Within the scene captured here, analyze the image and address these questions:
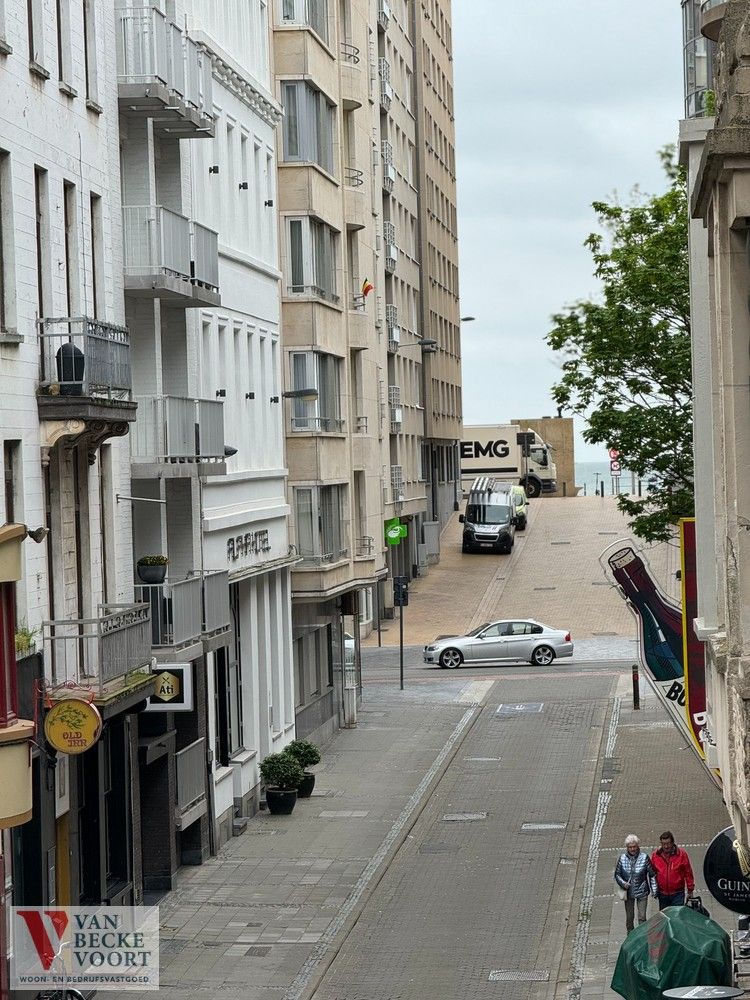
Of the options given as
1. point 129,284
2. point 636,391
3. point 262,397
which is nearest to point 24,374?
point 129,284

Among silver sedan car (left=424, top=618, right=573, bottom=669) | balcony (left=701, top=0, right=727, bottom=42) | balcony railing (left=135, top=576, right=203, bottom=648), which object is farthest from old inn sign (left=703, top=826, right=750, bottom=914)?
silver sedan car (left=424, top=618, right=573, bottom=669)

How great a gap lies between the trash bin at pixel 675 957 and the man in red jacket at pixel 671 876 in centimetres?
555

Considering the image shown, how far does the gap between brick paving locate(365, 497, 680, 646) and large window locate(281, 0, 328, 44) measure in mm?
25429

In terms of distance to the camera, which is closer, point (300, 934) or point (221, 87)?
point (300, 934)

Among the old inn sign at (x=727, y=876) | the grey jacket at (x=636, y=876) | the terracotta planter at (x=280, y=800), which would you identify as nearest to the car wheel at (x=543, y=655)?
the terracotta planter at (x=280, y=800)

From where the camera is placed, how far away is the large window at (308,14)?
36875 millimetres

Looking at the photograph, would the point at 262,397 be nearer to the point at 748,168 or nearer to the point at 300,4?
the point at 300,4

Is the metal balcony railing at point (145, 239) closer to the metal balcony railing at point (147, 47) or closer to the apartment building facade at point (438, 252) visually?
the metal balcony railing at point (147, 47)

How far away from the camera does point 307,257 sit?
3706 centimetres

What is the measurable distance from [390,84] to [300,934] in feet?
175

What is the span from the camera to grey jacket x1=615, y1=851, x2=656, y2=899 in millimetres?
21625

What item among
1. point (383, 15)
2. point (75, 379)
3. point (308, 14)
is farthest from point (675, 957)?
point (383, 15)

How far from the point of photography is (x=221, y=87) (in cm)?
3061

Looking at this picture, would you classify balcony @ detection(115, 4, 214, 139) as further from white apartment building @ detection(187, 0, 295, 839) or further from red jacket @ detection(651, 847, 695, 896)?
red jacket @ detection(651, 847, 695, 896)
